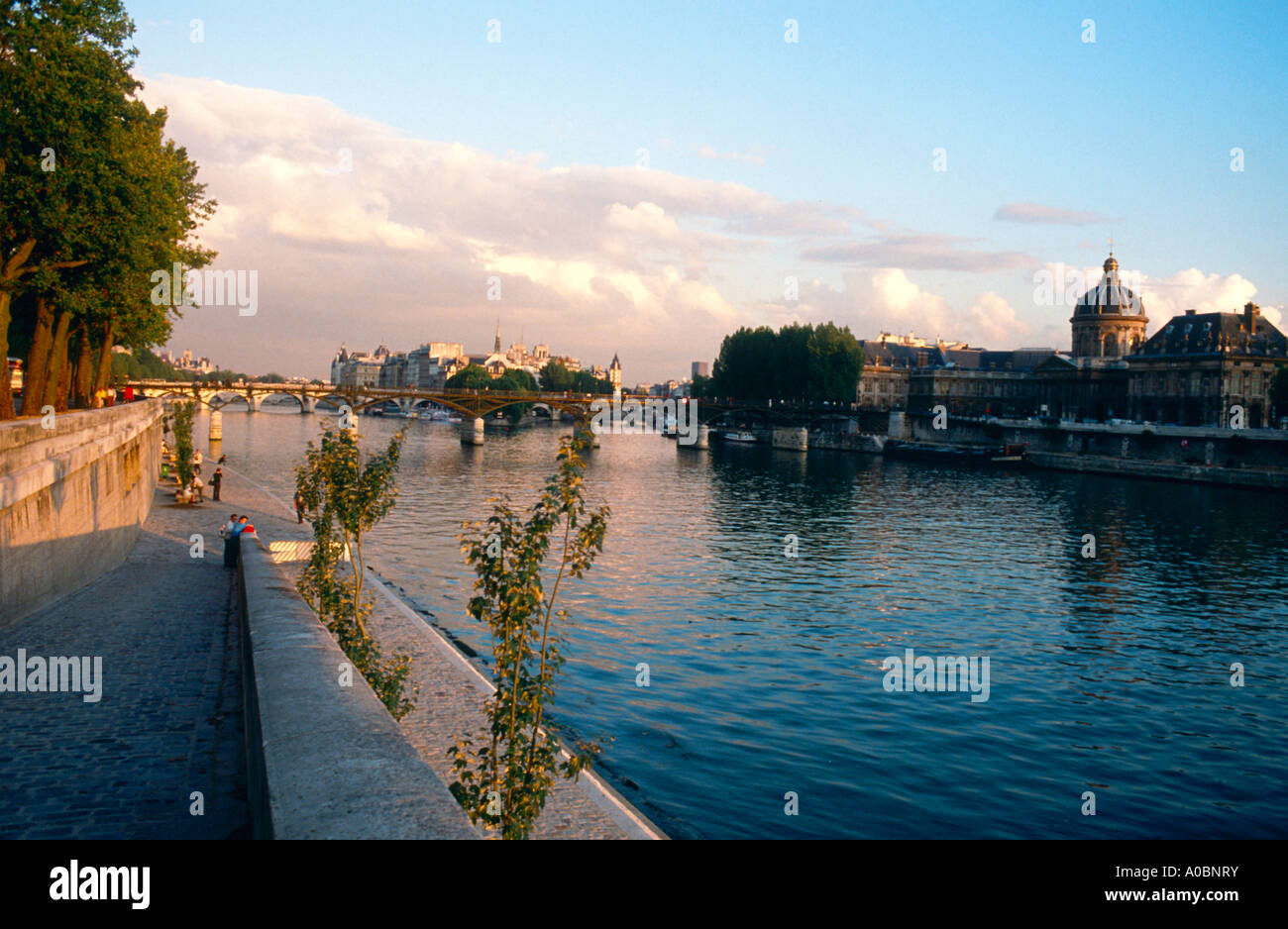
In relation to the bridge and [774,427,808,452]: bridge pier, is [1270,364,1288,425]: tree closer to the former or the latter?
the bridge

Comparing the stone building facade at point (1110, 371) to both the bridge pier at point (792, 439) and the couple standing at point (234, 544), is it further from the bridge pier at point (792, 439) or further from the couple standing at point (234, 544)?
the couple standing at point (234, 544)

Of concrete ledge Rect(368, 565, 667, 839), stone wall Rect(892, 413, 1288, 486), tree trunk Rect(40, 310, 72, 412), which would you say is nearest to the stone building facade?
stone wall Rect(892, 413, 1288, 486)

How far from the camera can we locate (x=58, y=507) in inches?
840

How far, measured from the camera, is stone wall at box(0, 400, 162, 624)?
18188mm

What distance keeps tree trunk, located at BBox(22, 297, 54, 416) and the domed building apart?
136 m

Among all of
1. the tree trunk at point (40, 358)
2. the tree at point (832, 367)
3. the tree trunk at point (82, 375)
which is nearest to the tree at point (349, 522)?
the tree trunk at point (40, 358)

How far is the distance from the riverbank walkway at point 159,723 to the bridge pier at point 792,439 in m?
96.9

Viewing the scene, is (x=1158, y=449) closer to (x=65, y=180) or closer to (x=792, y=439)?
(x=792, y=439)

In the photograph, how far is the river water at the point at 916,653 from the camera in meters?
15.0

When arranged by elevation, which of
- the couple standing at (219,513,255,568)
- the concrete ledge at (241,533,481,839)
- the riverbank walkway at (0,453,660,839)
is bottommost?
the riverbank walkway at (0,453,660,839)

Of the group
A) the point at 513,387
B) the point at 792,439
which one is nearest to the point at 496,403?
the point at 792,439

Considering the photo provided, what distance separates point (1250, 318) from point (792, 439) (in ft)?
166
